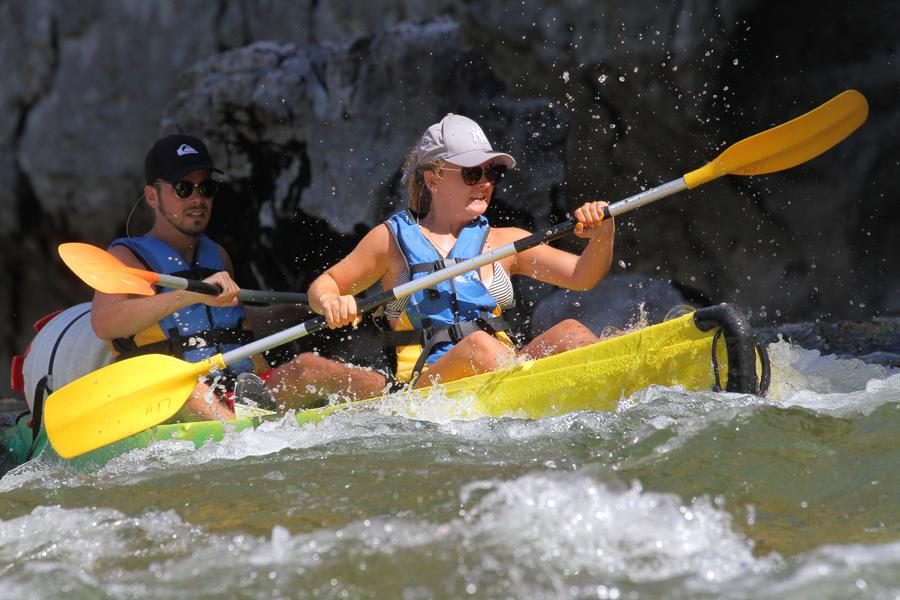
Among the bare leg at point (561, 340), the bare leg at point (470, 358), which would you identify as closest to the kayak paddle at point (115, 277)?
the bare leg at point (470, 358)

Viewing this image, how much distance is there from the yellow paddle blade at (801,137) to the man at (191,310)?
59.0 inches

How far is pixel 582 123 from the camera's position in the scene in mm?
6094

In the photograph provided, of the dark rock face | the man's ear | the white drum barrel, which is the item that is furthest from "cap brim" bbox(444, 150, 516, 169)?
the dark rock face

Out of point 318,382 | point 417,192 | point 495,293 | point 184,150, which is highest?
point 184,150

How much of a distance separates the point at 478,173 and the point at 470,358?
0.67m

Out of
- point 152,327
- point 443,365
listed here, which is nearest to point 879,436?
point 443,365

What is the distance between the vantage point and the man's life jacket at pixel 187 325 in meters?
4.18

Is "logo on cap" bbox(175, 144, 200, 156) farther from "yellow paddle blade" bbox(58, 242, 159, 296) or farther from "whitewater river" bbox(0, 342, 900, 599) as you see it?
"whitewater river" bbox(0, 342, 900, 599)

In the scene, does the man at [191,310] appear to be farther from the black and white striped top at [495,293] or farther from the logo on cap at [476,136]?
the logo on cap at [476,136]

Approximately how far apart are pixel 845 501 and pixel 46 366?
2.93 meters

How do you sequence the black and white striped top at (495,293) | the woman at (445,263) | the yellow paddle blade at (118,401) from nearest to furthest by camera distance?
1. the yellow paddle blade at (118,401)
2. the woman at (445,263)
3. the black and white striped top at (495,293)

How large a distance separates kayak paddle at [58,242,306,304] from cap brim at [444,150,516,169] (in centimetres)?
95

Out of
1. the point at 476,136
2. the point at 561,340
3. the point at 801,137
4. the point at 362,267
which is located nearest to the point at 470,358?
the point at 561,340

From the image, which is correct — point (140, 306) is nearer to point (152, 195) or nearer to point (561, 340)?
point (152, 195)
